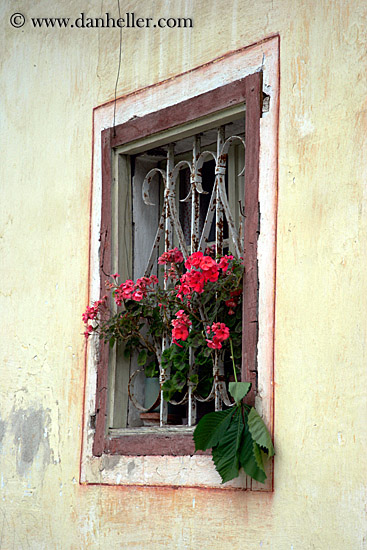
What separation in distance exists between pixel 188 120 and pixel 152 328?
104 cm

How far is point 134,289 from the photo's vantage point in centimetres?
433

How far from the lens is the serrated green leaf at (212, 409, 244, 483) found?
362 cm

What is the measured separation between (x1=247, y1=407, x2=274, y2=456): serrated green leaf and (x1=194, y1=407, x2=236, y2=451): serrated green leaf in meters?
0.13

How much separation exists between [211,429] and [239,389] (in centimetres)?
21

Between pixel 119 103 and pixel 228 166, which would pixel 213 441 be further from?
pixel 119 103

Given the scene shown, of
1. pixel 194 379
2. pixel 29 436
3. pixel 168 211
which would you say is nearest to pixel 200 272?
pixel 194 379

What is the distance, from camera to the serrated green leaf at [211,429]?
3.72 m

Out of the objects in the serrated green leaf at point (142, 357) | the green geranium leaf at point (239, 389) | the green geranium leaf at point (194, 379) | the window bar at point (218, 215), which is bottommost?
the green geranium leaf at point (239, 389)

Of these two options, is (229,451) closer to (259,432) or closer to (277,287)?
(259,432)

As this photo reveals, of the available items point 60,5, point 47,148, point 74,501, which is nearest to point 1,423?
point 74,501

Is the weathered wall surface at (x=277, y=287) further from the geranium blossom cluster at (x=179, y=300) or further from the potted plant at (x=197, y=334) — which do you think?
the geranium blossom cluster at (x=179, y=300)

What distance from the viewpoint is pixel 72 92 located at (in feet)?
16.8

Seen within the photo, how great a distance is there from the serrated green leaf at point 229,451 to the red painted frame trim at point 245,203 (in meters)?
0.14

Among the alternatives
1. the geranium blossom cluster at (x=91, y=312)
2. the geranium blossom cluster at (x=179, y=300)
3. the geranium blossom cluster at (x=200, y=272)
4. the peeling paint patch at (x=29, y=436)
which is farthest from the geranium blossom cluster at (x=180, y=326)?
the peeling paint patch at (x=29, y=436)
